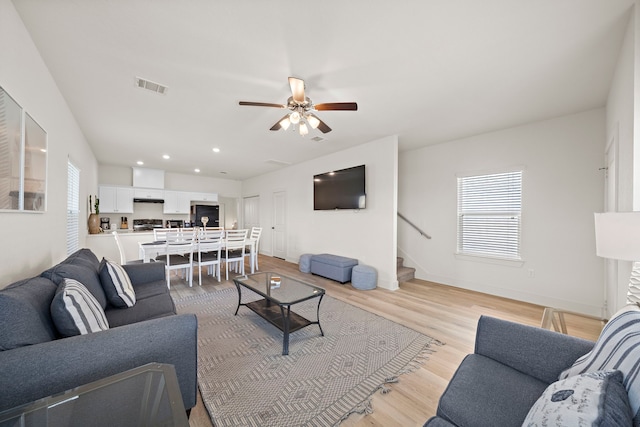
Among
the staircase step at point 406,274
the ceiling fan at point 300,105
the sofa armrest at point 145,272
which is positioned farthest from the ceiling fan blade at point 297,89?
the staircase step at point 406,274

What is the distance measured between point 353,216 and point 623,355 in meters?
3.96

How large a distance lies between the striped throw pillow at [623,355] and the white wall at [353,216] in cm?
302

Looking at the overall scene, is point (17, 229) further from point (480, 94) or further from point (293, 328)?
point (480, 94)

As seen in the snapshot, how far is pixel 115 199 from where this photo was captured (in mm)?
6129

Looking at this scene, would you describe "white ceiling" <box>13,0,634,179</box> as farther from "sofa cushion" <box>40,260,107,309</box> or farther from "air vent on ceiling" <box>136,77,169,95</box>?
"sofa cushion" <box>40,260,107,309</box>

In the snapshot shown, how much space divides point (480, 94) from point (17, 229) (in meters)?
4.33

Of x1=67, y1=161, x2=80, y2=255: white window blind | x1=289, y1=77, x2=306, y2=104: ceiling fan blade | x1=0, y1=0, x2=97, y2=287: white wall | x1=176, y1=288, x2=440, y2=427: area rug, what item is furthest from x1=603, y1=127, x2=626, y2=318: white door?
x1=67, y1=161, x2=80, y2=255: white window blind

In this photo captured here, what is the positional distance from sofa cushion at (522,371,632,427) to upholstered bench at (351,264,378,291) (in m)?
3.26

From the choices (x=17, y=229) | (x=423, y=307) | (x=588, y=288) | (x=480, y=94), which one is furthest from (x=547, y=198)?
(x=17, y=229)

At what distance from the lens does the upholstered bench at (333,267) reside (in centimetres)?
432

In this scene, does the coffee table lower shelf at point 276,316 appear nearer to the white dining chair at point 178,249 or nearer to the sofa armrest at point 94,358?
the sofa armrest at point 94,358

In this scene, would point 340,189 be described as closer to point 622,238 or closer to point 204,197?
point 622,238

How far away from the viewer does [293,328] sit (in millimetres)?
2264

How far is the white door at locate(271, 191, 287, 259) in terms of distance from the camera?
6727 millimetres
